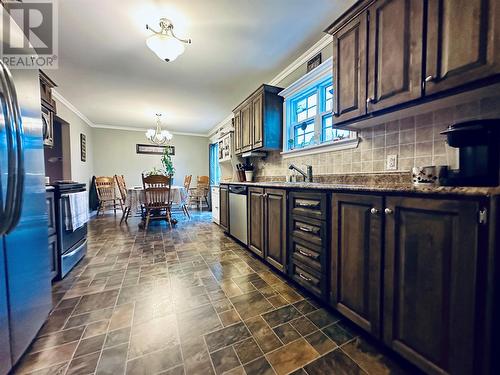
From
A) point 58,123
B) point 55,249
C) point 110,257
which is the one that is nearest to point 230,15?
point 55,249

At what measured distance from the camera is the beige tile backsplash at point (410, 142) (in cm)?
123

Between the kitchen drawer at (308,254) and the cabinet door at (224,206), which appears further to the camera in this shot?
the cabinet door at (224,206)

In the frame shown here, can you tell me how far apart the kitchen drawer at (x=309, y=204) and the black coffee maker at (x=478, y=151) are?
694 mm

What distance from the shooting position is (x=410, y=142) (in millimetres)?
1529

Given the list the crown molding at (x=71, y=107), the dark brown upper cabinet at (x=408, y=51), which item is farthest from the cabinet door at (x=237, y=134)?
the crown molding at (x=71, y=107)

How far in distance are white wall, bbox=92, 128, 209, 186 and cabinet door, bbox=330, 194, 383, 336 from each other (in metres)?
6.72

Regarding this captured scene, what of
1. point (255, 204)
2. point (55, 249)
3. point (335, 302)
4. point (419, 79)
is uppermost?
point (419, 79)

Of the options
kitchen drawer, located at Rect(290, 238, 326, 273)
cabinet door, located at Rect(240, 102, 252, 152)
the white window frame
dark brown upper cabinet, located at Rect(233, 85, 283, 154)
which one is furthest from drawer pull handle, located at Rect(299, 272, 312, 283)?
cabinet door, located at Rect(240, 102, 252, 152)

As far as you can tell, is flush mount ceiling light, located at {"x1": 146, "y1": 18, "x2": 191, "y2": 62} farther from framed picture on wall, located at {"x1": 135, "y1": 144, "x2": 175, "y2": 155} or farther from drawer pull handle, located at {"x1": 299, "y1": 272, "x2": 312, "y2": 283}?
framed picture on wall, located at {"x1": 135, "y1": 144, "x2": 175, "y2": 155}

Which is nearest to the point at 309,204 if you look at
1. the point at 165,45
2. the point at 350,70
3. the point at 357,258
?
the point at 357,258

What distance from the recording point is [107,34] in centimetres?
225

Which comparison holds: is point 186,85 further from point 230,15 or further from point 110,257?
point 110,257

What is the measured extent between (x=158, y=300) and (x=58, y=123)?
519 cm

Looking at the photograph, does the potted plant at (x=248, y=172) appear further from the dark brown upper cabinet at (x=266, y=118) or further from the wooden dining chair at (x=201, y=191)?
the wooden dining chair at (x=201, y=191)
